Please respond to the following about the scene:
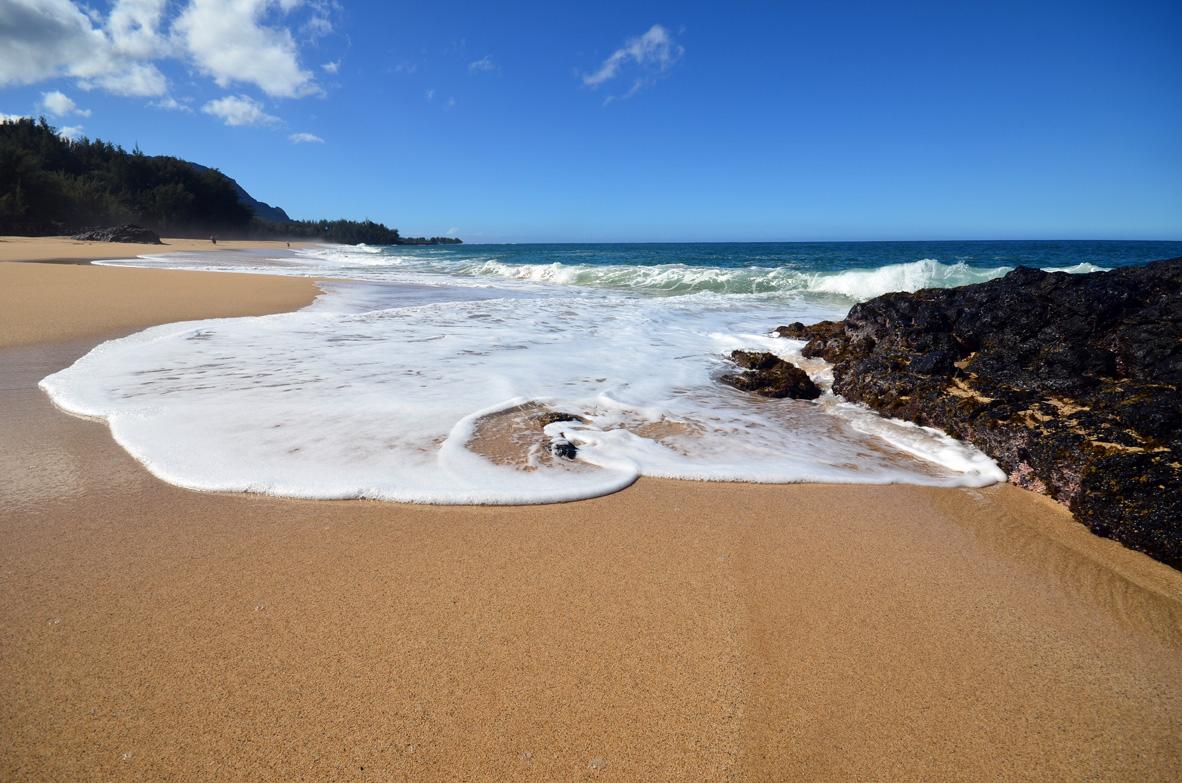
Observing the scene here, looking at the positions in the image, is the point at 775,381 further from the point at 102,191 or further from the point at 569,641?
the point at 102,191

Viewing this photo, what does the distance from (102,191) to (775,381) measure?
226 ft

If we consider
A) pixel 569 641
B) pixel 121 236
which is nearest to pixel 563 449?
pixel 569 641

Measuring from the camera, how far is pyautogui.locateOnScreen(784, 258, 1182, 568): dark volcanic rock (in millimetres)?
2602

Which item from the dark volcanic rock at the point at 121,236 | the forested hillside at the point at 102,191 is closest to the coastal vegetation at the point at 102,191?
the forested hillside at the point at 102,191

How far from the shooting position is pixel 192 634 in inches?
66.8

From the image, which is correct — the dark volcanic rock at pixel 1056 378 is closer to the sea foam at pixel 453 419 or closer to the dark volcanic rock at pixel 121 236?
the sea foam at pixel 453 419

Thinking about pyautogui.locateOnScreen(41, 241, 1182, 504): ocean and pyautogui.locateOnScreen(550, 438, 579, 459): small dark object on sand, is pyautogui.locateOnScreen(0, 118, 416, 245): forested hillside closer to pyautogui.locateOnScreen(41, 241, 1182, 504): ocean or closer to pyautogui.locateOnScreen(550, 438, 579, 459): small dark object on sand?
pyautogui.locateOnScreen(41, 241, 1182, 504): ocean

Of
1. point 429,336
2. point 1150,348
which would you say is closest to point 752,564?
point 1150,348


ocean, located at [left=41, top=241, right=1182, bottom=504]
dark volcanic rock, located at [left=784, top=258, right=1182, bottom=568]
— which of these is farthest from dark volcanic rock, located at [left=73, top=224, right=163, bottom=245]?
dark volcanic rock, located at [left=784, top=258, right=1182, bottom=568]

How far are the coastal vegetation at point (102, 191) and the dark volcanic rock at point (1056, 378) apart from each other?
177ft

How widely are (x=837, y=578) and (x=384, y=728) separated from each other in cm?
169

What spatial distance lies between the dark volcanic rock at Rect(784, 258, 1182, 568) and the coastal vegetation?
53965 mm

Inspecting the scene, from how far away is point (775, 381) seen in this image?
193 inches

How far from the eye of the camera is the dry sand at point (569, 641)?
1.38m
